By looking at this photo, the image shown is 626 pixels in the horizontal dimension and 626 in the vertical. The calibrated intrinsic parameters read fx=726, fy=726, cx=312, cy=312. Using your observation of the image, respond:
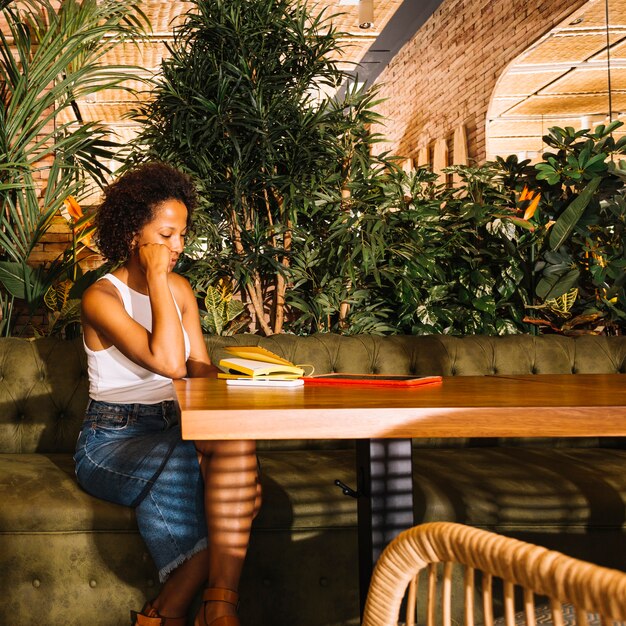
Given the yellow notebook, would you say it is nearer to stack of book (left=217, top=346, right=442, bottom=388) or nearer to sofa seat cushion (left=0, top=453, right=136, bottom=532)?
stack of book (left=217, top=346, right=442, bottom=388)

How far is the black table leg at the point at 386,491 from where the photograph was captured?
1.25 meters

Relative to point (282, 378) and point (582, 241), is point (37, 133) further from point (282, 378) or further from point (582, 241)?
point (582, 241)

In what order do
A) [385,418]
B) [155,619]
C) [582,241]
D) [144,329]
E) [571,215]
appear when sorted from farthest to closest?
[582,241] → [571,215] → [144,329] → [155,619] → [385,418]

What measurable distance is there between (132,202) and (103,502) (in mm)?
832

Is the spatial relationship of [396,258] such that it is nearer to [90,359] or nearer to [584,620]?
[90,359]

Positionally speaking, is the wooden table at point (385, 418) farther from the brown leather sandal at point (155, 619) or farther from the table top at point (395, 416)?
the brown leather sandal at point (155, 619)

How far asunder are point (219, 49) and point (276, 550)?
2.42 meters

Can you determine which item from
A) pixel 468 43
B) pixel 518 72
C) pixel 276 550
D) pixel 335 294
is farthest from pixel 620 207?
pixel 468 43

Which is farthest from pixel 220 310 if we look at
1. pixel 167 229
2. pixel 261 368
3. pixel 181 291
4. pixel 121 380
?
pixel 261 368

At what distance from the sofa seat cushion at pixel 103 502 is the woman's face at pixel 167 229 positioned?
0.64 meters

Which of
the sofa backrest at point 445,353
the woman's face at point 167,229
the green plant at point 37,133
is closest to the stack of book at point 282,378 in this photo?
the woman's face at point 167,229

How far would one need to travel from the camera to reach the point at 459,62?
7.56 m

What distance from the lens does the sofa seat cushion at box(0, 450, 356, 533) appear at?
5.74ft

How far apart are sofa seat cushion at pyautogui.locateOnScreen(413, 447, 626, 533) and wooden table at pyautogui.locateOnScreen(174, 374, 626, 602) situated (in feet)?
1.79
